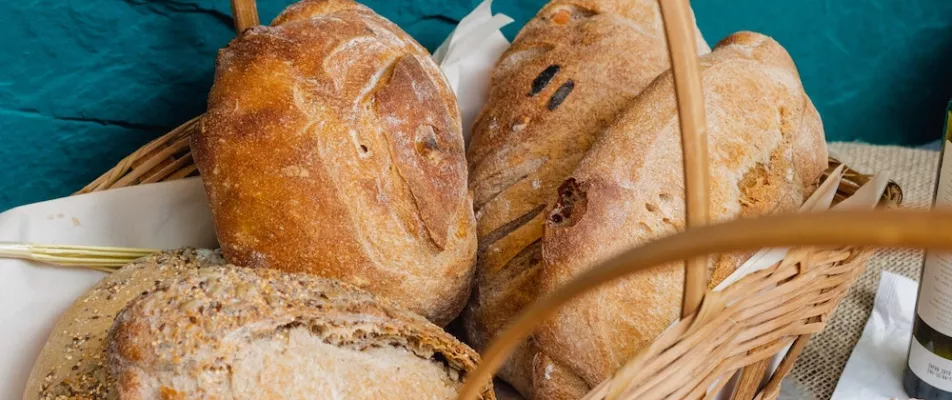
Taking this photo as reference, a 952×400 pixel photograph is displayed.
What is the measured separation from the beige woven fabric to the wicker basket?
0.23 metres

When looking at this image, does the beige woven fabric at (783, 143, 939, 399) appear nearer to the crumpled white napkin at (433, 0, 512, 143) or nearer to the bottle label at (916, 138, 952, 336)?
the bottle label at (916, 138, 952, 336)

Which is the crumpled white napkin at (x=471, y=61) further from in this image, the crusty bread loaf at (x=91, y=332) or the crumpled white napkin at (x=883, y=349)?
the crumpled white napkin at (x=883, y=349)

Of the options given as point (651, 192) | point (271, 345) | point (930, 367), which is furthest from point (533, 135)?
point (930, 367)

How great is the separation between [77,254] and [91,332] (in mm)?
186

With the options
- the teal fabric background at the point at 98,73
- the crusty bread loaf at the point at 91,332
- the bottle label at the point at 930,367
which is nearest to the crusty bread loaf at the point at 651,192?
the bottle label at the point at 930,367

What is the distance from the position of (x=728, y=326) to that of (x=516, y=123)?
46 centimetres

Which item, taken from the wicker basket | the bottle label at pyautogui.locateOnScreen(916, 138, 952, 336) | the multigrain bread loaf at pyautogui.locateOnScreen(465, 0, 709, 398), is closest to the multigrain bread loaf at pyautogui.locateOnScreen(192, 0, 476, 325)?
the multigrain bread loaf at pyautogui.locateOnScreen(465, 0, 709, 398)

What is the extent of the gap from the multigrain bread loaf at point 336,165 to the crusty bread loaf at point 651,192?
155 mm

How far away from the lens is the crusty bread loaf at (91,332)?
31.4 inches

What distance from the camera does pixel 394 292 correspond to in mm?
947

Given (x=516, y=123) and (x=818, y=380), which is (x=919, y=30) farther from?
(x=516, y=123)

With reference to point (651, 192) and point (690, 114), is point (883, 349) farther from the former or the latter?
point (690, 114)

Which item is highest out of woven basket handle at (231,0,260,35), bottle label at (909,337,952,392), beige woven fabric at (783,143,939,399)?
woven basket handle at (231,0,260,35)

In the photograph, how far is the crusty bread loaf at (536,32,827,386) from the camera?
875 millimetres
